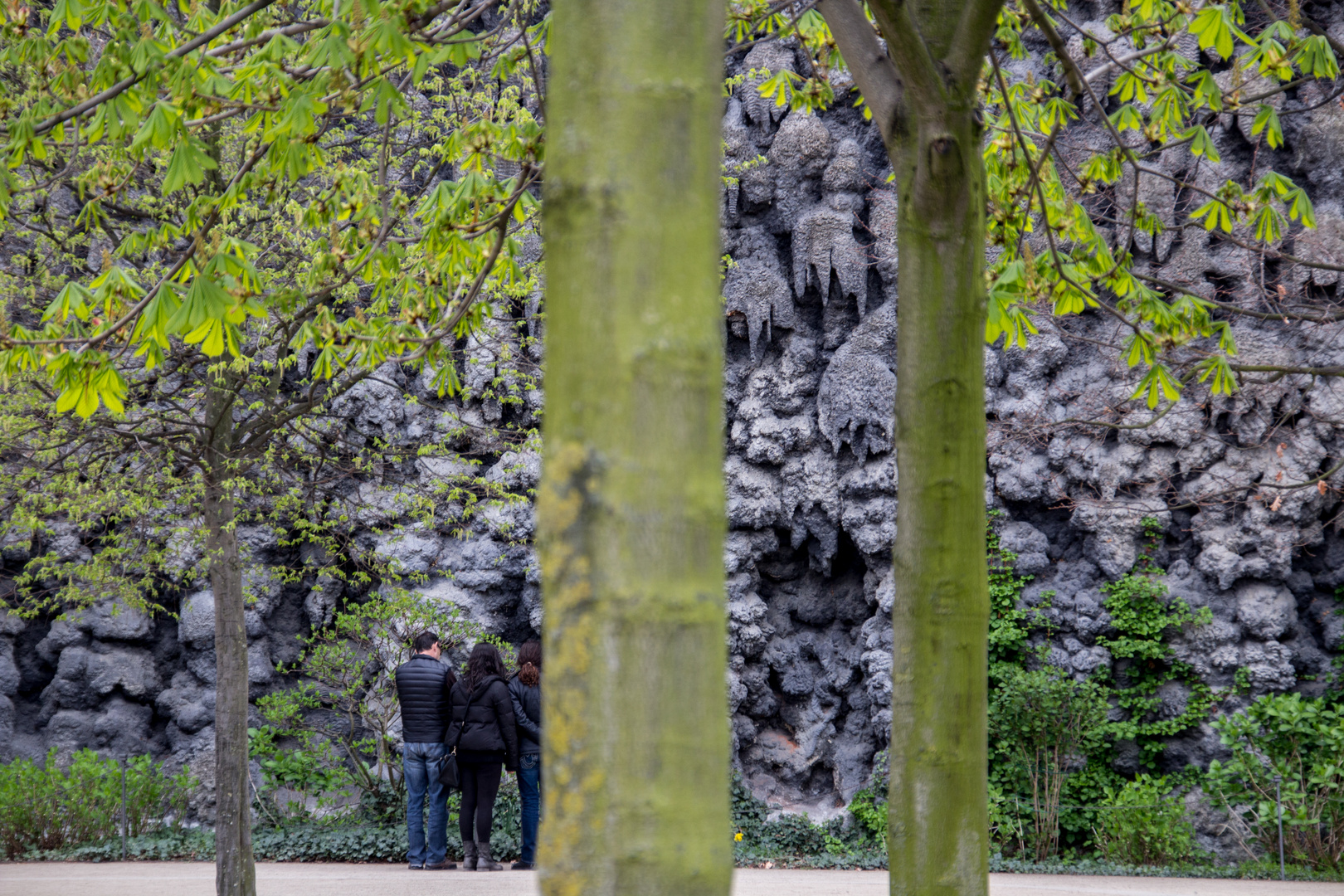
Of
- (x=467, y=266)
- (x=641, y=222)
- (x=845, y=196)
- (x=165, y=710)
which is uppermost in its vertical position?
(x=845, y=196)

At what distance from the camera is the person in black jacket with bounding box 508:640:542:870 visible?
27.0ft

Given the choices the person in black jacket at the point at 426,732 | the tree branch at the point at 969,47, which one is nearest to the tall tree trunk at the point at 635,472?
the tree branch at the point at 969,47

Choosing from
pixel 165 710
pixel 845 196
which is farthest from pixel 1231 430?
pixel 165 710

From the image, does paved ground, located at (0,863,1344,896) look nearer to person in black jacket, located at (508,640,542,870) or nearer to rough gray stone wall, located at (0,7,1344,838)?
person in black jacket, located at (508,640,542,870)

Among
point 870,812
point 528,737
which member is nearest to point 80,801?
point 528,737

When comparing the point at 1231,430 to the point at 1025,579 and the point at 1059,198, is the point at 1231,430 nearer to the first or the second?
the point at 1025,579

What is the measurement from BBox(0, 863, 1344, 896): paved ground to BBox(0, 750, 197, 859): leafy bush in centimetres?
99

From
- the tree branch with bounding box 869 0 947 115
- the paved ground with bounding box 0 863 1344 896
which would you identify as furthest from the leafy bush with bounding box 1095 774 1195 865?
the tree branch with bounding box 869 0 947 115

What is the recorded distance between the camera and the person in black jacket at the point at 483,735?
27.3 ft

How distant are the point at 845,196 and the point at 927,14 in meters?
10.6

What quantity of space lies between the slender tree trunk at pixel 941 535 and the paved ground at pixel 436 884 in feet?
16.5

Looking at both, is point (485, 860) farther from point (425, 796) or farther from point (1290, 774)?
point (1290, 774)

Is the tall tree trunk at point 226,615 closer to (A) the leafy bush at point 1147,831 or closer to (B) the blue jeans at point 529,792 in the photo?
(B) the blue jeans at point 529,792

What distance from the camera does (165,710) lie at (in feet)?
45.5
